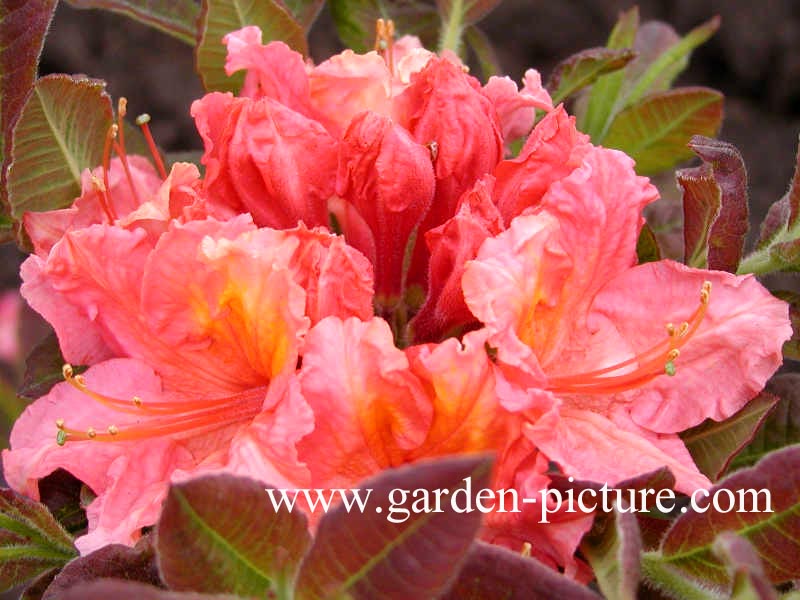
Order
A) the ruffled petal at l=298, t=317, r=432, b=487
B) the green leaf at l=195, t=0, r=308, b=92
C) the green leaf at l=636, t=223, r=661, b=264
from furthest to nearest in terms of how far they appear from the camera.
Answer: the green leaf at l=195, t=0, r=308, b=92, the green leaf at l=636, t=223, r=661, b=264, the ruffled petal at l=298, t=317, r=432, b=487

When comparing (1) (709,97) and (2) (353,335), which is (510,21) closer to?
(1) (709,97)

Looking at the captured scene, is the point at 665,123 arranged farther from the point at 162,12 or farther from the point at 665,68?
the point at 162,12

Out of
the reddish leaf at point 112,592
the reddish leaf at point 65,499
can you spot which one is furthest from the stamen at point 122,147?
the reddish leaf at point 112,592

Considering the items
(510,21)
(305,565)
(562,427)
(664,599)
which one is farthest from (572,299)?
(510,21)

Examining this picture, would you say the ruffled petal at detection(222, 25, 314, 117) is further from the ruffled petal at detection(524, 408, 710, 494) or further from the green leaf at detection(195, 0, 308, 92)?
the ruffled petal at detection(524, 408, 710, 494)

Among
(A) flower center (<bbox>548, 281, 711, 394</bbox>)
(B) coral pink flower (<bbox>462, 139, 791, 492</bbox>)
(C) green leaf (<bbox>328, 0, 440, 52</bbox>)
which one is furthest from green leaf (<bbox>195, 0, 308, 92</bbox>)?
(A) flower center (<bbox>548, 281, 711, 394</bbox>)

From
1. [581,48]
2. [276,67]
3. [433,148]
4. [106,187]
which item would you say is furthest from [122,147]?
[581,48]
